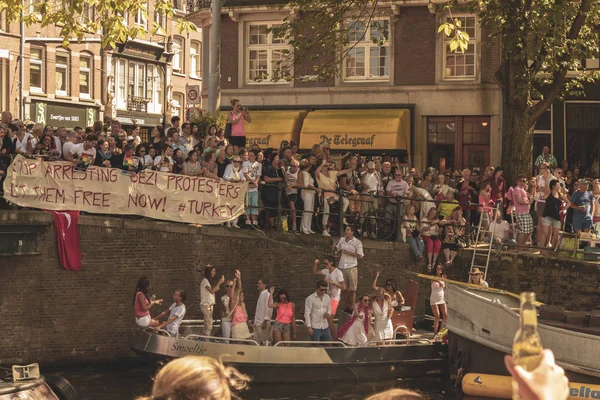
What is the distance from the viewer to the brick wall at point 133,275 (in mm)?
19828

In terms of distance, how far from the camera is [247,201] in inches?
859

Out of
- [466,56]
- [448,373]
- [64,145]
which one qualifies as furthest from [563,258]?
[466,56]

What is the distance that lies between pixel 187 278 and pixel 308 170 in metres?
3.43

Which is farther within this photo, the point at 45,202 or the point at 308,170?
the point at 308,170

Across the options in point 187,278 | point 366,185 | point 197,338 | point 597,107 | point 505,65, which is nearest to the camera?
point 197,338

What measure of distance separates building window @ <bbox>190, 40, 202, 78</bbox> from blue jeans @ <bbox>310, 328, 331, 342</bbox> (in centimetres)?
4005

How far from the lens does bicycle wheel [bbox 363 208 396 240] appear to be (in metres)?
23.3

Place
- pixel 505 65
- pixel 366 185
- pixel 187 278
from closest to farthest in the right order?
pixel 187 278 < pixel 366 185 < pixel 505 65

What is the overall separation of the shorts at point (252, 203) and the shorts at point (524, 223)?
5.54 m

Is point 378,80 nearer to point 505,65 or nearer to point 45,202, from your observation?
point 505,65

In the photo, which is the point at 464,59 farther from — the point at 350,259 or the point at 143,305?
the point at 143,305

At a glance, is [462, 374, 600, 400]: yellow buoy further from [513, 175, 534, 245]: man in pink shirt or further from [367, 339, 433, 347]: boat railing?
[513, 175, 534, 245]: man in pink shirt

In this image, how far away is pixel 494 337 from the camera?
1897 cm

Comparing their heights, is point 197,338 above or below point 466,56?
below
